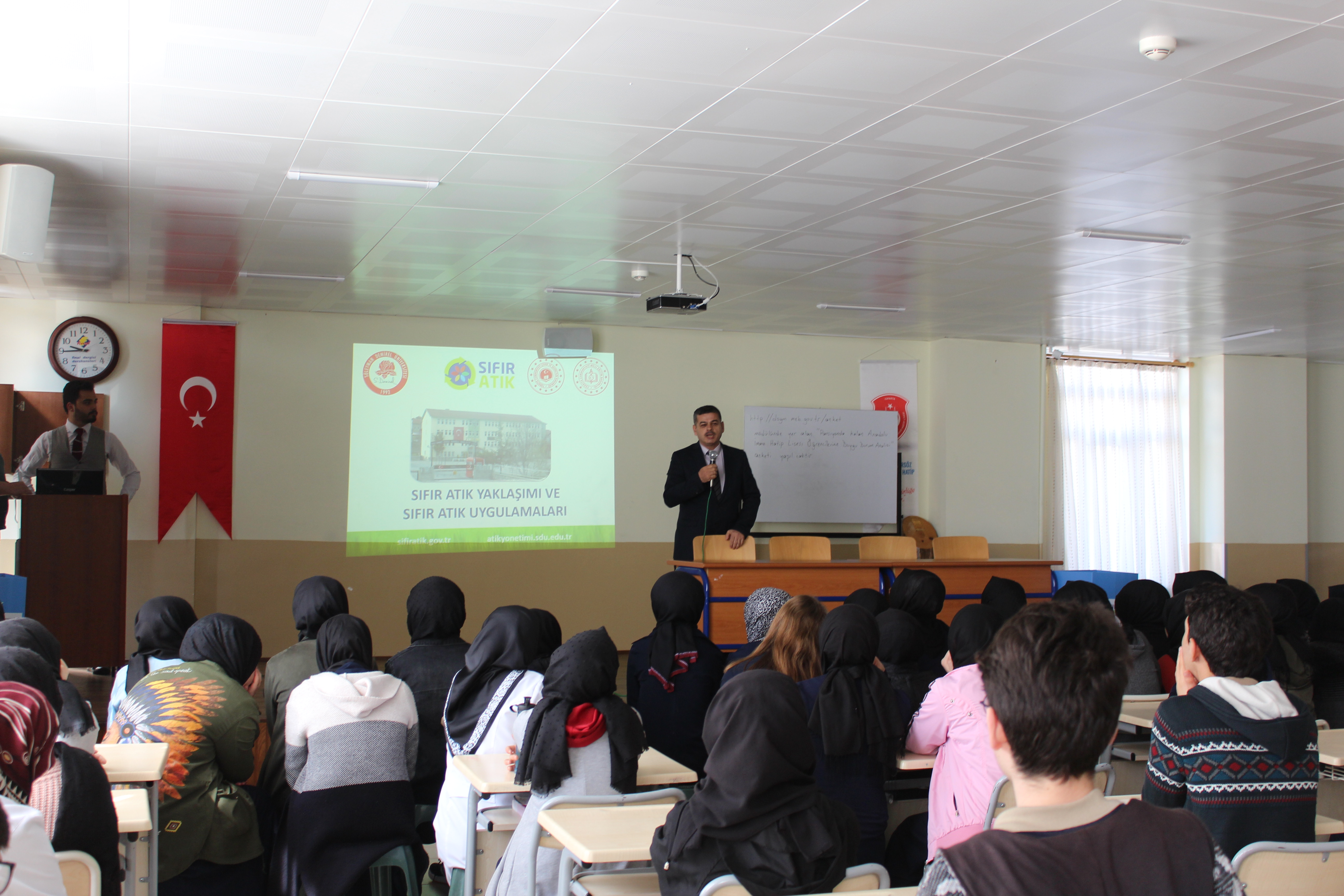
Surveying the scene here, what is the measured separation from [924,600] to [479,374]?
4.86 m

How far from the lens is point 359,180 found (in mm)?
4562

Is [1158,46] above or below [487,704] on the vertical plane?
above

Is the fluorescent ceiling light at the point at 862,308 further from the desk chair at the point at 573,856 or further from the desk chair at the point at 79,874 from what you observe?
the desk chair at the point at 79,874

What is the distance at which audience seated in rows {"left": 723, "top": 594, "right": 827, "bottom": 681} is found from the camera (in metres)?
3.35

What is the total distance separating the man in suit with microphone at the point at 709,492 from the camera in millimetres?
7348

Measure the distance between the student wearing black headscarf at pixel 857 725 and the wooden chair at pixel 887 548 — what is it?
4.62 meters

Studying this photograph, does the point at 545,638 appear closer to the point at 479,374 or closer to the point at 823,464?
the point at 479,374

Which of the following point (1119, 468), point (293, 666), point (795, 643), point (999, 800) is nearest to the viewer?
point (999, 800)

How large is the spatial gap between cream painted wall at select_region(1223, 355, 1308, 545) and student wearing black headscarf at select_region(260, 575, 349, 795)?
9214 mm

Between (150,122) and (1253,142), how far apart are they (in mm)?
4314

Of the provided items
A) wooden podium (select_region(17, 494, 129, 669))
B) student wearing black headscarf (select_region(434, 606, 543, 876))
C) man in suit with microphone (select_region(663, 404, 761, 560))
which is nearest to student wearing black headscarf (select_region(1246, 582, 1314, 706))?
student wearing black headscarf (select_region(434, 606, 543, 876))

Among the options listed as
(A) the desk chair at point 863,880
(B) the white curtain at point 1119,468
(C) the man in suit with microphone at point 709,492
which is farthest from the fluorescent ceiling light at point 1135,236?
(B) the white curtain at point 1119,468

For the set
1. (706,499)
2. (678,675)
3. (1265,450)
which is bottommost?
(678,675)

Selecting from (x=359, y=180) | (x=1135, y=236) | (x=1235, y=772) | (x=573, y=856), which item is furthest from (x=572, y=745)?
(x=1135, y=236)
